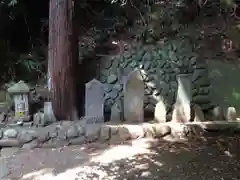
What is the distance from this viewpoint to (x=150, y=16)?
6.57 metres

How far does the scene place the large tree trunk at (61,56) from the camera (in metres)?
4.93

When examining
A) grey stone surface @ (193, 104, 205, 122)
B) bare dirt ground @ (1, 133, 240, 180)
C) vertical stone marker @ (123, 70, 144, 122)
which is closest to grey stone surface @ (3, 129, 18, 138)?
bare dirt ground @ (1, 133, 240, 180)

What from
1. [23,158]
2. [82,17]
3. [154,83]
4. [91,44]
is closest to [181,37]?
[154,83]

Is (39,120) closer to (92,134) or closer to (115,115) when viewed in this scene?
(92,134)

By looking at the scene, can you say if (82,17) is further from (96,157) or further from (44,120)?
(96,157)

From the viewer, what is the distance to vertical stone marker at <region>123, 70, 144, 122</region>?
487cm

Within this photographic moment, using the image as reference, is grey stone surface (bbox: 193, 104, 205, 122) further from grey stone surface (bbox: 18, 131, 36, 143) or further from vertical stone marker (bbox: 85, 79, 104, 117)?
grey stone surface (bbox: 18, 131, 36, 143)

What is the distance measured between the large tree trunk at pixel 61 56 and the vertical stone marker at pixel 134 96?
0.93 m

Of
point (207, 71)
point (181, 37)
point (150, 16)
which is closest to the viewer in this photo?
point (207, 71)

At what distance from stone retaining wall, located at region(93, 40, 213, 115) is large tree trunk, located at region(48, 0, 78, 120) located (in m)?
0.89

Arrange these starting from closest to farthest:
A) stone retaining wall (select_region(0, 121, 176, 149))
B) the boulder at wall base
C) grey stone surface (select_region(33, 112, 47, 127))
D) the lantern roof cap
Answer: stone retaining wall (select_region(0, 121, 176, 149)), the boulder at wall base, grey stone surface (select_region(33, 112, 47, 127)), the lantern roof cap

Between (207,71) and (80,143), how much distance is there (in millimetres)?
2716

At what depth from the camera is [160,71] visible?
5.95 metres

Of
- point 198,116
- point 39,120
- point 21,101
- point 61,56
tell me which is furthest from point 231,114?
point 21,101
